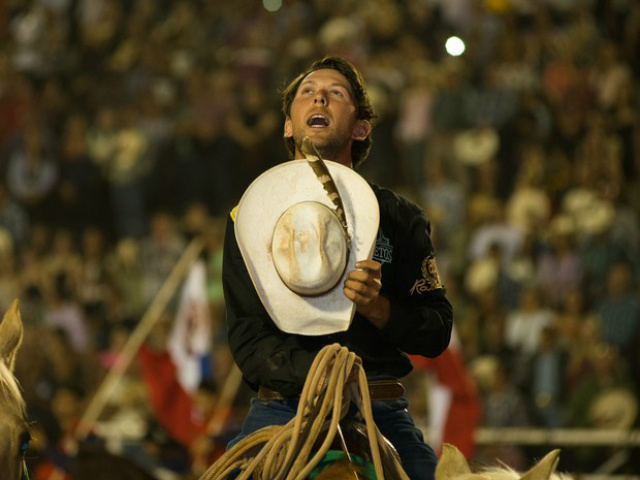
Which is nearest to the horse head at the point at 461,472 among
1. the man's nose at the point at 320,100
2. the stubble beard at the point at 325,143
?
the stubble beard at the point at 325,143

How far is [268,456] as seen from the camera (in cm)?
315

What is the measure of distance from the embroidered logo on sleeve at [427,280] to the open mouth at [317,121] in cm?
47

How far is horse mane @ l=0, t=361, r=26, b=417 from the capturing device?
309cm

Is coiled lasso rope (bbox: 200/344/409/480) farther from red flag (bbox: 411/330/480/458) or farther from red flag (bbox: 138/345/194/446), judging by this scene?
red flag (bbox: 138/345/194/446)

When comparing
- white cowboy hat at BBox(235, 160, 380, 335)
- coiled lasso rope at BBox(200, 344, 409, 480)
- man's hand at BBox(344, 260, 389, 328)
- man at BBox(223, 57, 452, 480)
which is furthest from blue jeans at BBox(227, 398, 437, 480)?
man's hand at BBox(344, 260, 389, 328)

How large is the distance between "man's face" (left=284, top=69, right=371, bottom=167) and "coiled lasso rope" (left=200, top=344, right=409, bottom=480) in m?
0.65

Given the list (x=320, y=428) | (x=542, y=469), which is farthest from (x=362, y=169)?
(x=542, y=469)

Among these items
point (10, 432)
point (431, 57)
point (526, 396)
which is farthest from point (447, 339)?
point (431, 57)

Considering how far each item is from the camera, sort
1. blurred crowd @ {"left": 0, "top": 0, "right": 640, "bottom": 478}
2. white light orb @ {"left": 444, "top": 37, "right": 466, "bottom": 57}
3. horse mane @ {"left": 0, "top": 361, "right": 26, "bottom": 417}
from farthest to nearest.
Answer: white light orb @ {"left": 444, "top": 37, "right": 466, "bottom": 57} → blurred crowd @ {"left": 0, "top": 0, "right": 640, "bottom": 478} → horse mane @ {"left": 0, "top": 361, "right": 26, "bottom": 417}

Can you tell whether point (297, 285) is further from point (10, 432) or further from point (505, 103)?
point (505, 103)

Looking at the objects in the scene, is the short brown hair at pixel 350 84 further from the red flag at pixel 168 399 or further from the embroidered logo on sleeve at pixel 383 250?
the red flag at pixel 168 399

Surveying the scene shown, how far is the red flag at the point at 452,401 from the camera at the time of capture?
891cm

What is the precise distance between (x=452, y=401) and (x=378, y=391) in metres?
5.63

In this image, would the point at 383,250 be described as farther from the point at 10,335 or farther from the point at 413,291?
the point at 10,335
